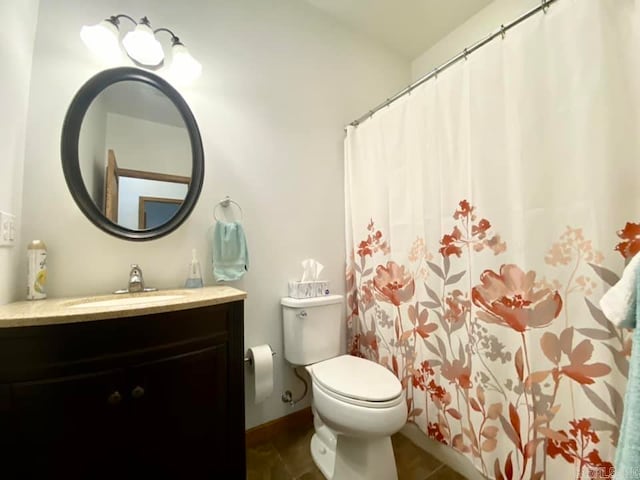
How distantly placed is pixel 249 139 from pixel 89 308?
1084mm

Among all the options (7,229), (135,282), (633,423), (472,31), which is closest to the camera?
(633,423)

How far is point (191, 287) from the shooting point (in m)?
1.23

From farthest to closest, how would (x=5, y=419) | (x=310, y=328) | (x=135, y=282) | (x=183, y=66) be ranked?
(x=310, y=328)
(x=183, y=66)
(x=135, y=282)
(x=5, y=419)

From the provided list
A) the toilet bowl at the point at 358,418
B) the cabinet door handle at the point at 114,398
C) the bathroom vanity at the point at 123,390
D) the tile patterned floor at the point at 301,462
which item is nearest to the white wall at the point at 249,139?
the tile patterned floor at the point at 301,462

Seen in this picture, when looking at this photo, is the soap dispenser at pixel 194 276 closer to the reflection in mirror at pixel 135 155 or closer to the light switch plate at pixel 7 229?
the reflection in mirror at pixel 135 155

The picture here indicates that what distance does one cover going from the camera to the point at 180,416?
2.84 feet

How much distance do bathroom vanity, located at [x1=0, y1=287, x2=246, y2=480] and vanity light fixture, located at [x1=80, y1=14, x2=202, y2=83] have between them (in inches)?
42.8

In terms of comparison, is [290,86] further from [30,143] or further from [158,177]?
[30,143]

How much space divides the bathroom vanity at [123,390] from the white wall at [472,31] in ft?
7.42

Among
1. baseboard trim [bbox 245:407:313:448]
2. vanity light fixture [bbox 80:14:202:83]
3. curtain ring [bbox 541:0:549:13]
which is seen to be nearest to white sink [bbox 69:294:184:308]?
baseboard trim [bbox 245:407:313:448]

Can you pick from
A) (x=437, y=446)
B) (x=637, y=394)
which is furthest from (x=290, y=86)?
(x=437, y=446)

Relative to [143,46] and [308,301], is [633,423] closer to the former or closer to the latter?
[308,301]

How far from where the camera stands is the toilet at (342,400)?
1.01m

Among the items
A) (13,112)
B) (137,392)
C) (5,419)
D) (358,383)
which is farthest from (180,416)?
(13,112)
